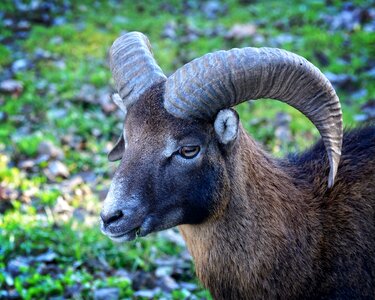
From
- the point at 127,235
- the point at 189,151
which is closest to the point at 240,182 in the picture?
the point at 189,151

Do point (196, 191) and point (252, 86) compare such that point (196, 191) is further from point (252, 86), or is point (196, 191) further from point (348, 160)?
point (348, 160)

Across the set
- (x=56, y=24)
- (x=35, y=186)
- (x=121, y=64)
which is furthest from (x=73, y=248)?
(x=56, y=24)

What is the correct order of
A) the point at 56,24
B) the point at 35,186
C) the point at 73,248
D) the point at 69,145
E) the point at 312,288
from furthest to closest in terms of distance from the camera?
the point at 56,24
the point at 69,145
the point at 35,186
the point at 73,248
the point at 312,288

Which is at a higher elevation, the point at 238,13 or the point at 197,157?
the point at 197,157

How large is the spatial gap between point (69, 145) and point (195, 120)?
4.44 meters

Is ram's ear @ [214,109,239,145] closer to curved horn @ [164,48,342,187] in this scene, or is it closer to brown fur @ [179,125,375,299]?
curved horn @ [164,48,342,187]

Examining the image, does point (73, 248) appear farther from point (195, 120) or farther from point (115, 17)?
point (115, 17)

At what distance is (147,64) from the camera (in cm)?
489

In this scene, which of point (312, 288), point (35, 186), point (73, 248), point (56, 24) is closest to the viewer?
point (312, 288)

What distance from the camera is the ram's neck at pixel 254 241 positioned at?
15.7ft

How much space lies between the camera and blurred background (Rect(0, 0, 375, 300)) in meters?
6.35

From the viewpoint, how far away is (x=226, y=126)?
462 centimetres

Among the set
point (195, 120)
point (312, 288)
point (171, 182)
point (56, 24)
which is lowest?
point (56, 24)

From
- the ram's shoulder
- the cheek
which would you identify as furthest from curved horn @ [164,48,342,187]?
the ram's shoulder
